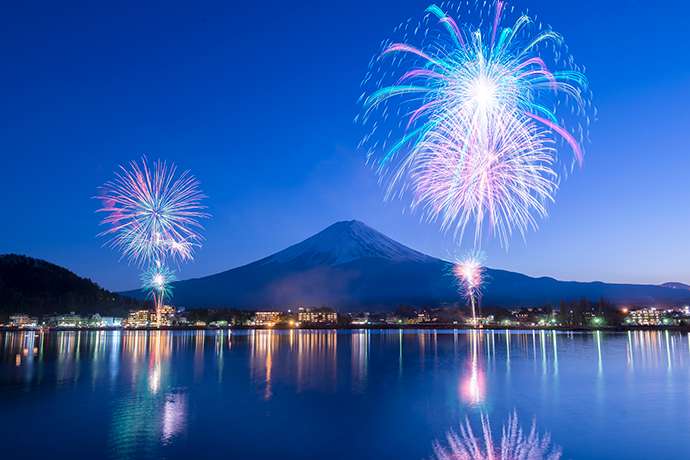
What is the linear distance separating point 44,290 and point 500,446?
499 ft

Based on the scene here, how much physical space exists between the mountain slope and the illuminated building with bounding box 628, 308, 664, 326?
137986 millimetres

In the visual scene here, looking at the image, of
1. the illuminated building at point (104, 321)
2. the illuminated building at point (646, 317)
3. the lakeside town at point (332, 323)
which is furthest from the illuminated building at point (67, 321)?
the illuminated building at point (646, 317)

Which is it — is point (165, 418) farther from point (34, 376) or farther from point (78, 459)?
point (34, 376)

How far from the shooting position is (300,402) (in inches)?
755

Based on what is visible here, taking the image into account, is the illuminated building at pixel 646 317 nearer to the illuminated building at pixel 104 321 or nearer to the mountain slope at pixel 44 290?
the illuminated building at pixel 104 321

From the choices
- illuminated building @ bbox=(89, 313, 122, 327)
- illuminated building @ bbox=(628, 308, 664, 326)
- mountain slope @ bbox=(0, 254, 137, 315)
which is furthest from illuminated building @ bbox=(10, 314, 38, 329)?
illuminated building @ bbox=(628, 308, 664, 326)

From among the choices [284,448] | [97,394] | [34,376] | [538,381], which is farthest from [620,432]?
[34,376]

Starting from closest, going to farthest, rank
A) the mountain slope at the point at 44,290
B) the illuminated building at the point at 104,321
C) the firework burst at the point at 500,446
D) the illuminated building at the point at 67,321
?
the firework burst at the point at 500,446 → the mountain slope at the point at 44,290 → the illuminated building at the point at 67,321 → the illuminated building at the point at 104,321

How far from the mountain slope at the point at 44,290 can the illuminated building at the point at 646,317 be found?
137986 millimetres

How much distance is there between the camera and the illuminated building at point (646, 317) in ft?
506

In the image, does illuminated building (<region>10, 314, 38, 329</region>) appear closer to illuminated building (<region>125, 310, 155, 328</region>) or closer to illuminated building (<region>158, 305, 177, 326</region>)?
illuminated building (<region>125, 310, 155, 328</region>)

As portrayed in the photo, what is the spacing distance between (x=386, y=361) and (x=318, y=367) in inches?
272

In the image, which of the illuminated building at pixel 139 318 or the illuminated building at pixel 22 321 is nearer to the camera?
the illuminated building at pixel 22 321

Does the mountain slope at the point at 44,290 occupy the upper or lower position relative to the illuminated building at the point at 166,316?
upper
